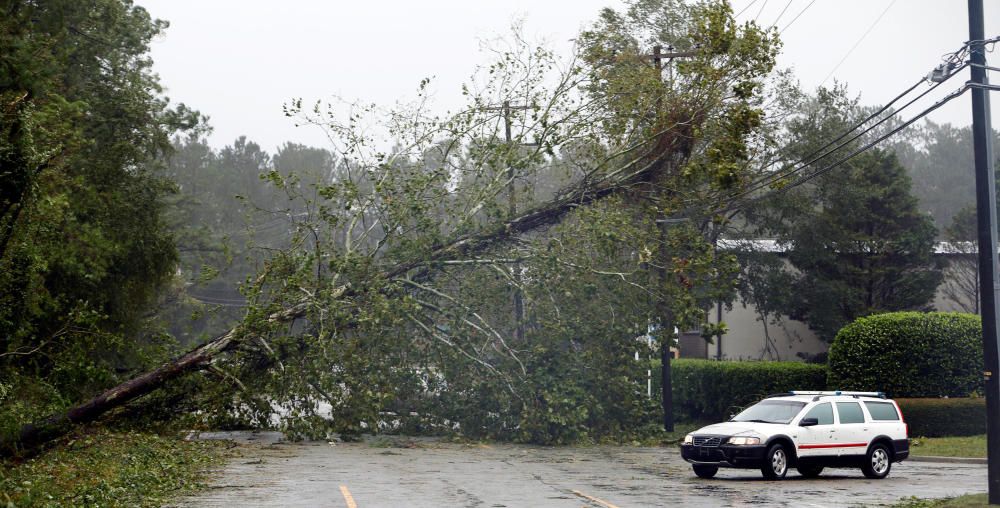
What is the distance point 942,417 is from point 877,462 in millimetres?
9396

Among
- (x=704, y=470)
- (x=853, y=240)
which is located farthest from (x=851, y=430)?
(x=853, y=240)

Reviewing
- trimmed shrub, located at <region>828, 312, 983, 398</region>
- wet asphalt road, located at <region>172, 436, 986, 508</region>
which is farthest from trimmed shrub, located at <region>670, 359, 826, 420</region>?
wet asphalt road, located at <region>172, 436, 986, 508</region>

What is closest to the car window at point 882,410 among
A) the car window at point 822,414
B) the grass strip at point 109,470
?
the car window at point 822,414

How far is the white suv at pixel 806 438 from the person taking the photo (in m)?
16.7

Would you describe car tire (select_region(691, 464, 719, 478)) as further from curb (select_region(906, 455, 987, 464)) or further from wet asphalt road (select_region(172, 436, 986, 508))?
curb (select_region(906, 455, 987, 464))

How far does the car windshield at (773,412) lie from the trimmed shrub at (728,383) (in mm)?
11776

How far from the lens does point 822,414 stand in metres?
17.5

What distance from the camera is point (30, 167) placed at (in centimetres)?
1223

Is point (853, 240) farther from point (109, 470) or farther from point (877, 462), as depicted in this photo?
point (109, 470)

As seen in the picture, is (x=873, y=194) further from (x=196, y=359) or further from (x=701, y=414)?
(x=196, y=359)

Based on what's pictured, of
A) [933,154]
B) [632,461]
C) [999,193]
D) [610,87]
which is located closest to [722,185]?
[610,87]

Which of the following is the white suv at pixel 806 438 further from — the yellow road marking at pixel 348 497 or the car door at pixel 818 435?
the yellow road marking at pixel 348 497

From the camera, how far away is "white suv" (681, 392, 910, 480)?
54.7ft

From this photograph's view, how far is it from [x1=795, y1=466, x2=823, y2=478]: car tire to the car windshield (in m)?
0.97
